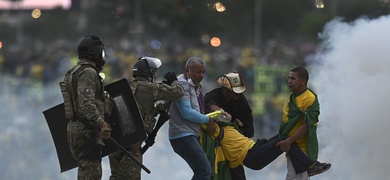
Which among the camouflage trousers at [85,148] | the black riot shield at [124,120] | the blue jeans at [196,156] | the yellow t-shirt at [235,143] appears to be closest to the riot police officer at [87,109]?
the camouflage trousers at [85,148]

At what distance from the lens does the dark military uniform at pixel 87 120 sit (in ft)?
27.7

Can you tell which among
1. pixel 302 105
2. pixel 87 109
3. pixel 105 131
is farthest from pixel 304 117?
pixel 87 109

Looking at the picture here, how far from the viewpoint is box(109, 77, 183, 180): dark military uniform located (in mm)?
9188

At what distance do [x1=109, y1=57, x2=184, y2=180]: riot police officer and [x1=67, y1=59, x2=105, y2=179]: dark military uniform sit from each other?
49cm

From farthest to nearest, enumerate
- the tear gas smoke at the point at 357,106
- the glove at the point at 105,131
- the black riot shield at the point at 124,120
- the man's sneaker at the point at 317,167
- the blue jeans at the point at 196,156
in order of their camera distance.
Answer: the tear gas smoke at the point at 357,106, the blue jeans at the point at 196,156, the man's sneaker at the point at 317,167, the black riot shield at the point at 124,120, the glove at the point at 105,131

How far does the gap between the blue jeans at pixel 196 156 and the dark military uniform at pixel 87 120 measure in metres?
1.00

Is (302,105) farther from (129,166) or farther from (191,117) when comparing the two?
(129,166)

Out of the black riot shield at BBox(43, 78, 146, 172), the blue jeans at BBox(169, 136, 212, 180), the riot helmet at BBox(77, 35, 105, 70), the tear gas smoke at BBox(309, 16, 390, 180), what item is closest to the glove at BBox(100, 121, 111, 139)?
the black riot shield at BBox(43, 78, 146, 172)

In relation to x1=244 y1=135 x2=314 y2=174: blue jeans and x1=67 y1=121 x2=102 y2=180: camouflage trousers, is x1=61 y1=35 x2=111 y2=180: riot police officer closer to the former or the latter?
x1=67 y1=121 x2=102 y2=180: camouflage trousers

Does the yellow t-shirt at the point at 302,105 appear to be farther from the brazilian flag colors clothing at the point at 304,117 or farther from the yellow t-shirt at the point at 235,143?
the yellow t-shirt at the point at 235,143

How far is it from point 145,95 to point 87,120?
79 cm

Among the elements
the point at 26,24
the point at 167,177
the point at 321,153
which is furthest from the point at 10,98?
the point at 321,153

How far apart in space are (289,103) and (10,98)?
14.2 m

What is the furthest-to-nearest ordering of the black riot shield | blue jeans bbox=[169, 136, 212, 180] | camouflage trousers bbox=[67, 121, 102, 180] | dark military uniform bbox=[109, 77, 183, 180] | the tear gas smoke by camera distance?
the tear gas smoke < blue jeans bbox=[169, 136, 212, 180] < dark military uniform bbox=[109, 77, 183, 180] < the black riot shield < camouflage trousers bbox=[67, 121, 102, 180]
